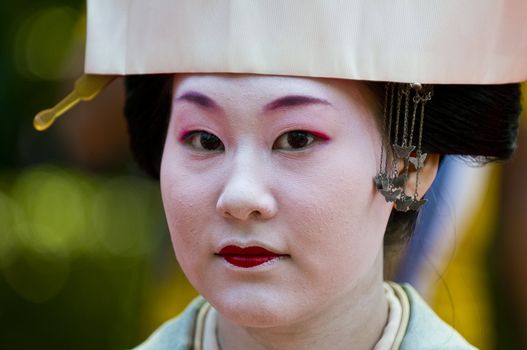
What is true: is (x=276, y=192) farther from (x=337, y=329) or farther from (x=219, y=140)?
(x=337, y=329)

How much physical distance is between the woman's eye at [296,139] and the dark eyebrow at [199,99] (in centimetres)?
12

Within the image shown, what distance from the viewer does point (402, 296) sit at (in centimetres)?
202

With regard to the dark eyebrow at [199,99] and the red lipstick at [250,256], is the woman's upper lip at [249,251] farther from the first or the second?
the dark eyebrow at [199,99]

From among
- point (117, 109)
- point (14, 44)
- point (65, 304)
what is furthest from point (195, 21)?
point (14, 44)

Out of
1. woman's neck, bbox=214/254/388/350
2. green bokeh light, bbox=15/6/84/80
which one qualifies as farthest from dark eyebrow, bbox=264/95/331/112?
green bokeh light, bbox=15/6/84/80

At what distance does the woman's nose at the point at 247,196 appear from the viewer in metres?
1.68

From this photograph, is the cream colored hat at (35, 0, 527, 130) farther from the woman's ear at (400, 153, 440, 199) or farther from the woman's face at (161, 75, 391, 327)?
the woman's ear at (400, 153, 440, 199)

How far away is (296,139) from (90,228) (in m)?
2.49

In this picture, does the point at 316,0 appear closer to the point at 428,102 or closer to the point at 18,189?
the point at 428,102

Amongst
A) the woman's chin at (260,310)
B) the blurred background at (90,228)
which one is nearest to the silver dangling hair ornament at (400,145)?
the woman's chin at (260,310)

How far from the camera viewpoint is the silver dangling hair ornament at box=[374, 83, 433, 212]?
69.9 inches

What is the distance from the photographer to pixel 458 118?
5.97ft

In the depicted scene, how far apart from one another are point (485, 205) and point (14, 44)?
2.49 metres

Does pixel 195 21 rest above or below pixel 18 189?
above
